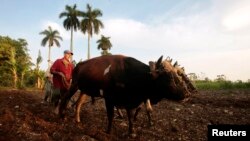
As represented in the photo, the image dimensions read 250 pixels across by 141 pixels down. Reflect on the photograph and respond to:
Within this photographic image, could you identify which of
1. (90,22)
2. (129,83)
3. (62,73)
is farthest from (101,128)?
(90,22)

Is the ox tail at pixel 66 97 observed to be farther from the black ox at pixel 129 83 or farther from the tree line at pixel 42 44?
the tree line at pixel 42 44

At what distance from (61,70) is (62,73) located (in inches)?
5.2

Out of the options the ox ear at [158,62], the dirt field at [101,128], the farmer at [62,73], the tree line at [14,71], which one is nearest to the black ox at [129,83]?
the ox ear at [158,62]

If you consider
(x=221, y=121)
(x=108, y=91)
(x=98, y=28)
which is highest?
(x=98, y=28)

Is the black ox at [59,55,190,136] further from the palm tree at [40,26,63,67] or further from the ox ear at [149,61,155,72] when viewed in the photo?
the palm tree at [40,26,63,67]

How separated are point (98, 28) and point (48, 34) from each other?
17173mm

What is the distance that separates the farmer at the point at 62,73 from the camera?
9.23m

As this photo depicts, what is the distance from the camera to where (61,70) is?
9250 millimetres

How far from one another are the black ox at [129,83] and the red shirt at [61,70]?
162cm

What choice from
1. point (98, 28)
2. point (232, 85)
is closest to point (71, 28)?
point (98, 28)

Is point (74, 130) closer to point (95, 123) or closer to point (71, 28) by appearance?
point (95, 123)

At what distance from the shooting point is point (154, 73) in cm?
637

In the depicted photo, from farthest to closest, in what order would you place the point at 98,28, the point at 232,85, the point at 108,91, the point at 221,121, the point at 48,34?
the point at 48,34 → the point at 98,28 → the point at 232,85 → the point at 221,121 → the point at 108,91

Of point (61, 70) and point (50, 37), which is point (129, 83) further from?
point (50, 37)
